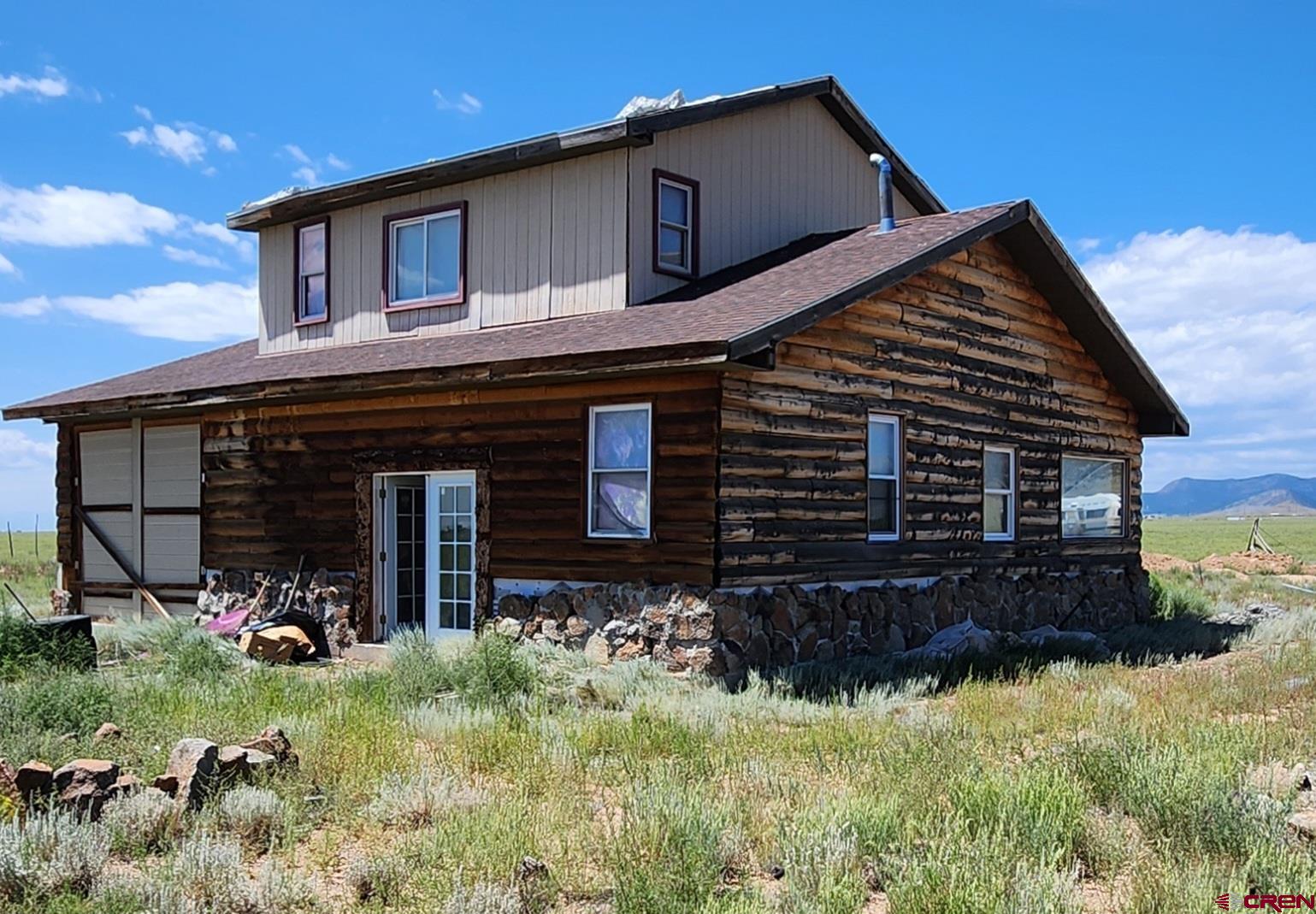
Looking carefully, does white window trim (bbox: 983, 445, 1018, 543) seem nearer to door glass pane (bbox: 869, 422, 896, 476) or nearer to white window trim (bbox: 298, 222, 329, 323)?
door glass pane (bbox: 869, 422, 896, 476)

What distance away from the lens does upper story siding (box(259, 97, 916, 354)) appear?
16281 millimetres

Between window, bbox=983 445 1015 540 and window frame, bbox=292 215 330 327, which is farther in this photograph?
window frame, bbox=292 215 330 327

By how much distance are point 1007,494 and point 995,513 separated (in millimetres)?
381

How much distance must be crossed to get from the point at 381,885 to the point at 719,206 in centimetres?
1257

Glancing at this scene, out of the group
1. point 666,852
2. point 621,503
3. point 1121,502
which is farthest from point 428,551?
point 1121,502

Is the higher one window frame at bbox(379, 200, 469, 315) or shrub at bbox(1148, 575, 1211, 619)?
window frame at bbox(379, 200, 469, 315)

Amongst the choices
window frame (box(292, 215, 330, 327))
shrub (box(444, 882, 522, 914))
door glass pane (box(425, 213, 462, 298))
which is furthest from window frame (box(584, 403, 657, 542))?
shrub (box(444, 882, 522, 914))

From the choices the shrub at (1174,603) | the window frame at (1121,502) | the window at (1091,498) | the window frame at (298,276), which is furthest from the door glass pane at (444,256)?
the shrub at (1174,603)

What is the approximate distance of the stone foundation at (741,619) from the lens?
13.2m

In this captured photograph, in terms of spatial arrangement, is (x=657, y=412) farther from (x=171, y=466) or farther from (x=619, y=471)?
(x=171, y=466)

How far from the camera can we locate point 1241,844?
6.75 meters

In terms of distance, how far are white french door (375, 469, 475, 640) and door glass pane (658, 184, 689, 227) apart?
4165 millimetres

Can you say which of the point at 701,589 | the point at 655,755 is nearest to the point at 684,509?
the point at 701,589

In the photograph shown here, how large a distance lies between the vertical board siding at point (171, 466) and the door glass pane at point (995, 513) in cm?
1114
